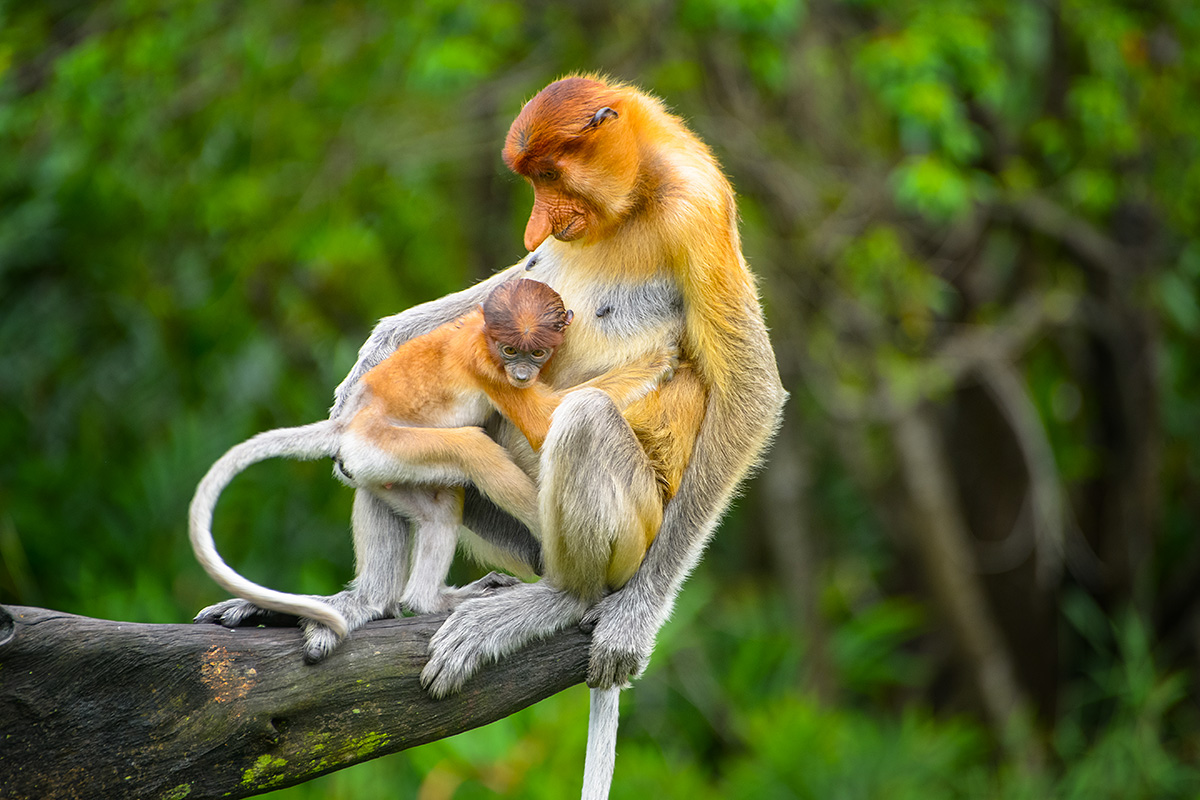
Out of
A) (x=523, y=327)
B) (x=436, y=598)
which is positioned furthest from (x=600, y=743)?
(x=523, y=327)

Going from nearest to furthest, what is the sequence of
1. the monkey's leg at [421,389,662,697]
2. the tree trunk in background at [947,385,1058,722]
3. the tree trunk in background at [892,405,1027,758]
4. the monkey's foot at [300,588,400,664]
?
the monkey's foot at [300,588,400,664] → the monkey's leg at [421,389,662,697] → the tree trunk in background at [892,405,1027,758] → the tree trunk in background at [947,385,1058,722]

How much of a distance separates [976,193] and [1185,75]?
2123mm

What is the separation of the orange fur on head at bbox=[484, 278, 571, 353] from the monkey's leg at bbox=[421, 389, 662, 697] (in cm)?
20

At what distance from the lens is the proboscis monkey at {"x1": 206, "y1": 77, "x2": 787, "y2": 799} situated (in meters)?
3.25

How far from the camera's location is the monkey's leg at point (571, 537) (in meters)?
3.21

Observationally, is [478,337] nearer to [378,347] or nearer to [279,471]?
[378,347]

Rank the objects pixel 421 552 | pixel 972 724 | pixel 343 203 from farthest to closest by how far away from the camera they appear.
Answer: pixel 972 724 < pixel 343 203 < pixel 421 552

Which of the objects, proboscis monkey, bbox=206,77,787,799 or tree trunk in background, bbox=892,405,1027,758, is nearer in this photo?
proboscis monkey, bbox=206,77,787,799

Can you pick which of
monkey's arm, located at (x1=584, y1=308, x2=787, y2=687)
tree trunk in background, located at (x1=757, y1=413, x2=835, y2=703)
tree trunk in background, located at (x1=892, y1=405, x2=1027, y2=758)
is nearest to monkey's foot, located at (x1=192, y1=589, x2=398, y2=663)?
monkey's arm, located at (x1=584, y1=308, x2=787, y2=687)

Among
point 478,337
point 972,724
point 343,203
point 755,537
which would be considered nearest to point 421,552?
point 478,337

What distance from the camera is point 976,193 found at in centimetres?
679

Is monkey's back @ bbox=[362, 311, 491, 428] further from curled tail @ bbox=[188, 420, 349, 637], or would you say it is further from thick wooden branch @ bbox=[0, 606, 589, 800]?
thick wooden branch @ bbox=[0, 606, 589, 800]

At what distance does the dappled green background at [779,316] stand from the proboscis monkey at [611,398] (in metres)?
2.55

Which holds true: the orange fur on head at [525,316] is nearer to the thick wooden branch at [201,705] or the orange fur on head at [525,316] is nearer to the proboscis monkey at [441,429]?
the proboscis monkey at [441,429]
